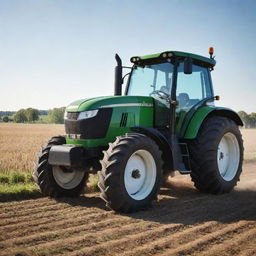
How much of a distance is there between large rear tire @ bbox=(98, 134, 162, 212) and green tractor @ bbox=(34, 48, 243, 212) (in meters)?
0.01

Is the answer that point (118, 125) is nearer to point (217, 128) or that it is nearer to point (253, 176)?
point (217, 128)

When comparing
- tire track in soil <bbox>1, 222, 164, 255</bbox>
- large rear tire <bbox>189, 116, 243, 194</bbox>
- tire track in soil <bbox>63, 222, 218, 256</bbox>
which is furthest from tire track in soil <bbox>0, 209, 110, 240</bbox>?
large rear tire <bbox>189, 116, 243, 194</bbox>

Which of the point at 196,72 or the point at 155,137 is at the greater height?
the point at 196,72

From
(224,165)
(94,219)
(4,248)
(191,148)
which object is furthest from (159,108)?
(4,248)

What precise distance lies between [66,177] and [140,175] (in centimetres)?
158

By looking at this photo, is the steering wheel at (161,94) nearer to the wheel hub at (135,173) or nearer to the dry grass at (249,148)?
the wheel hub at (135,173)

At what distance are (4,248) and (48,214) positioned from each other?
57.2 inches

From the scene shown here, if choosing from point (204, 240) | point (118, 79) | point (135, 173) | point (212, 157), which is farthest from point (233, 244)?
point (118, 79)

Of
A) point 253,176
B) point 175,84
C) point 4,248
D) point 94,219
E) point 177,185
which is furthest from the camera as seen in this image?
point 253,176

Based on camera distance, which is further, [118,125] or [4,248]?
[118,125]

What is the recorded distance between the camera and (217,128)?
6805 millimetres

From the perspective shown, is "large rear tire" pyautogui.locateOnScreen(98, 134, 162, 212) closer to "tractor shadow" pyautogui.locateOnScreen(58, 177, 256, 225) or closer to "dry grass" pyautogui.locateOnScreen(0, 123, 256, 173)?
"tractor shadow" pyautogui.locateOnScreen(58, 177, 256, 225)

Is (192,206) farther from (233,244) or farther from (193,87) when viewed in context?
(193,87)

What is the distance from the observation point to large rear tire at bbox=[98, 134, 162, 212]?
16.9 feet
